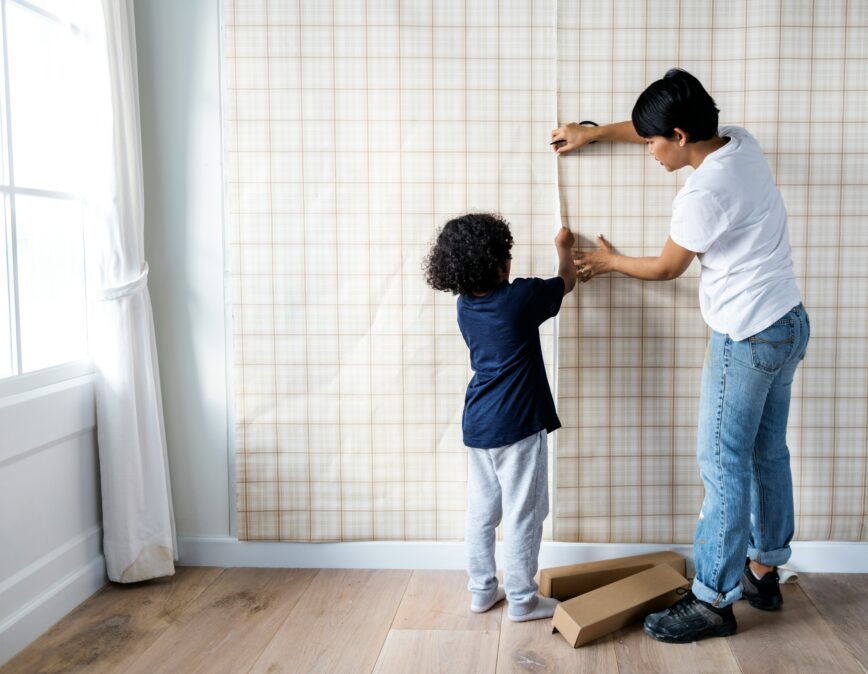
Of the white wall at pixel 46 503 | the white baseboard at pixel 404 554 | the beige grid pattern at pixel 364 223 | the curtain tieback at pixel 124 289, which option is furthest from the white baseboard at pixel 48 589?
the curtain tieback at pixel 124 289

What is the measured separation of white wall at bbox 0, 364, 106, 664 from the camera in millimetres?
1805

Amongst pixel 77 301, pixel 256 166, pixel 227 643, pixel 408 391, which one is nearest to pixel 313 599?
pixel 227 643

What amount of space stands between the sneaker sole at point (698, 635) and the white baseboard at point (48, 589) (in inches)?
59.1

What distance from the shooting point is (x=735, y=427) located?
1839mm

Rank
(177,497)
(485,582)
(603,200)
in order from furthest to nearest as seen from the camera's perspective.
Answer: (177,497)
(603,200)
(485,582)

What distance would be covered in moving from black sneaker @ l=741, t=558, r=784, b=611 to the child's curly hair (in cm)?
105

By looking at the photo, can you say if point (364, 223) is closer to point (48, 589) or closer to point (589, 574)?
point (589, 574)

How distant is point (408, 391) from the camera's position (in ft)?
7.38

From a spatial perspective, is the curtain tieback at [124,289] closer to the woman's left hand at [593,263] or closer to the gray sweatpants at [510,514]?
the gray sweatpants at [510,514]

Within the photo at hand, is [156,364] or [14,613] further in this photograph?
[156,364]

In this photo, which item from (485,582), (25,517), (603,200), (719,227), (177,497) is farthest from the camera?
(177,497)

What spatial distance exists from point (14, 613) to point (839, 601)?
2115 mm

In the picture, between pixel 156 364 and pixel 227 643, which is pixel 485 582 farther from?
pixel 156 364

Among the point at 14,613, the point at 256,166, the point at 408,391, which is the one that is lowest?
the point at 14,613
